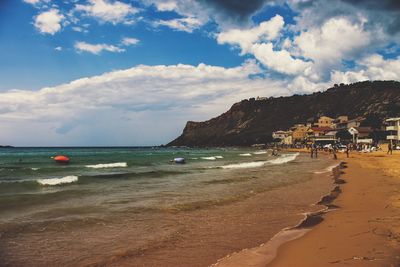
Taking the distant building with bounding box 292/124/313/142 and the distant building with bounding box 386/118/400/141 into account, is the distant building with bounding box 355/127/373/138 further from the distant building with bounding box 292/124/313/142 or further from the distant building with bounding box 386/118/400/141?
the distant building with bounding box 292/124/313/142

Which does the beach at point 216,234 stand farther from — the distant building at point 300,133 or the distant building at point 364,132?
the distant building at point 300,133

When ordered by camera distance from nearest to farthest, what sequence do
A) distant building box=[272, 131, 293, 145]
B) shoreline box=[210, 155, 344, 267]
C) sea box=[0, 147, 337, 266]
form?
shoreline box=[210, 155, 344, 267]
sea box=[0, 147, 337, 266]
distant building box=[272, 131, 293, 145]

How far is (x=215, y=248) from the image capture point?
25.8ft

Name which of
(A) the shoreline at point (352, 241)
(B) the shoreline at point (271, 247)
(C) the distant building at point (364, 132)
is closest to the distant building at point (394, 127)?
(C) the distant building at point (364, 132)

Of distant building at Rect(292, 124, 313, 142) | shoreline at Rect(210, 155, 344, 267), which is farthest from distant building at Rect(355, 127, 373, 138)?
shoreline at Rect(210, 155, 344, 267)

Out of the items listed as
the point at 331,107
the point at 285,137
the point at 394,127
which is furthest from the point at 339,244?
the point at 331,107

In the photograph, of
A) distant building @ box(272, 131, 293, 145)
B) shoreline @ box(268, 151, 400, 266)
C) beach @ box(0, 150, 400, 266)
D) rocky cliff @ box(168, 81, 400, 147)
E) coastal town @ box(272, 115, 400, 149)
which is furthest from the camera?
rocky cliff @ box(168, 81, 400, 147)

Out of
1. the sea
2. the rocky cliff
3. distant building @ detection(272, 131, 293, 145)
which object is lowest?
the sea

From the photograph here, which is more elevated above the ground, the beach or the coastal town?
the coastal town

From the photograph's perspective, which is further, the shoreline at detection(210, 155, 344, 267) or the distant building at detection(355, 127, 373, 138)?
the distant building at detection(355, 127, 373, 138)

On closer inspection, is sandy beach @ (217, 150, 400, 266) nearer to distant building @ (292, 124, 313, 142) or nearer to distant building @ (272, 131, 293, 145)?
distant building @ (292, 124, 313, 142)

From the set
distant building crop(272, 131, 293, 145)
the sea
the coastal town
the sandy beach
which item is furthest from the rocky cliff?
the sandy beach

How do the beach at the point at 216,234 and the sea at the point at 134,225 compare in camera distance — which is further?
the sea at the point at 134,225

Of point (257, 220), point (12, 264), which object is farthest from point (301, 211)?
point (12, 264)
